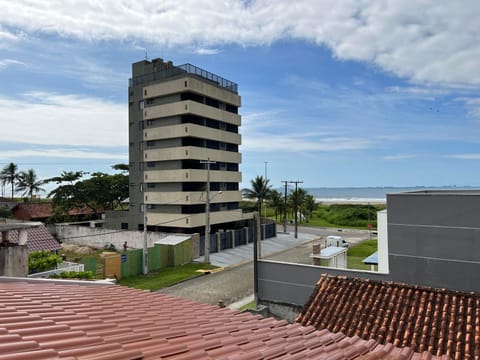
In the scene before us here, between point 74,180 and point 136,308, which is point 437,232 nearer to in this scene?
point 136,308

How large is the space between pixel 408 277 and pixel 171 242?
19569 millimetres

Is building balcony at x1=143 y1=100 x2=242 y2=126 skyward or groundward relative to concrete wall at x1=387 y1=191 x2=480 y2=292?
skyward

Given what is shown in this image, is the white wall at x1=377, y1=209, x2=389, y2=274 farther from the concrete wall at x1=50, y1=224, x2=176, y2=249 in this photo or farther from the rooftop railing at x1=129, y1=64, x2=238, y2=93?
the rooftop railing at x1=129, y1=64, x2=238, y2=93

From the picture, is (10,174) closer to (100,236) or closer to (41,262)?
(100,236)

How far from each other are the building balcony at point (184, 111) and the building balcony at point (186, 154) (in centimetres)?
369

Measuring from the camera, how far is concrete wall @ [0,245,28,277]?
11.5 meters

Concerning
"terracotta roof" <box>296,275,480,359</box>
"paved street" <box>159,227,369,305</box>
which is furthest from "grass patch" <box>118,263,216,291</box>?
"terracotta roof" <box>296,275,480,359</box>

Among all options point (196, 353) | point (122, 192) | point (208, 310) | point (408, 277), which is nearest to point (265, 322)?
point (208, 310)

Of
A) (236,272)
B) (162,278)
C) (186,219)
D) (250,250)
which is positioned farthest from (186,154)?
(162,278)

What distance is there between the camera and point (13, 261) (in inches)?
459

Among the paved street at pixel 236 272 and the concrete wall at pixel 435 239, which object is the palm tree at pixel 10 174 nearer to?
the paved street at pixel 236 272

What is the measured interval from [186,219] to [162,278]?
505 inches

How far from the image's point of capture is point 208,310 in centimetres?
683

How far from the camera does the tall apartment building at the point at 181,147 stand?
37.1m
